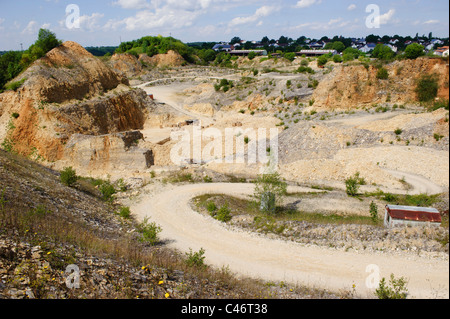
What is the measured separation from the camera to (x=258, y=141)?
30719 millimetres

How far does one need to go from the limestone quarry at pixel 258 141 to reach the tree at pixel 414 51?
1127mm

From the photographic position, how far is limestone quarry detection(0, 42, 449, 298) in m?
13.6

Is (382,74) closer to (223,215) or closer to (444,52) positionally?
(444,52)

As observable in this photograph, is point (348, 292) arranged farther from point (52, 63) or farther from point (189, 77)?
point (189, 77)

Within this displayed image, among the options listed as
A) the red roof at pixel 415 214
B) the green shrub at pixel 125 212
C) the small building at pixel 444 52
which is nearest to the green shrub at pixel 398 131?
the small building at pixel 444 52

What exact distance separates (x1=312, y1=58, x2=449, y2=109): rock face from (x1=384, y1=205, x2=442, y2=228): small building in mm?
27578

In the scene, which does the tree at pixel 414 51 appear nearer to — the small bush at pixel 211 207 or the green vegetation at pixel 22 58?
the small bush at pixel 211 207

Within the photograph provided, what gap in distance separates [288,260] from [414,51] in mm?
33557

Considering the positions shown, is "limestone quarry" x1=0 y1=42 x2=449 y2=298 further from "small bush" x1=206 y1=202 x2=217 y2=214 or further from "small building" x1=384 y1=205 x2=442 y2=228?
"small bush" x1=206 y1=202 x2=217 y2=214

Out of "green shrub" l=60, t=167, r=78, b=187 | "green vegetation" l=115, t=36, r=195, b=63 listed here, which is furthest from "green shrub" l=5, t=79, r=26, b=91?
"green vegetation" l=115, t=36, r=195, b=63

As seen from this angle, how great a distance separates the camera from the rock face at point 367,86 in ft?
120

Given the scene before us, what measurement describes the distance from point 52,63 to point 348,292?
32.7 m

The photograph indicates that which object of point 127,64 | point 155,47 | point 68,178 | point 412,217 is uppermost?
point 155,47

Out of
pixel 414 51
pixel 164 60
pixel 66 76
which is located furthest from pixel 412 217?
pixel 164 60
